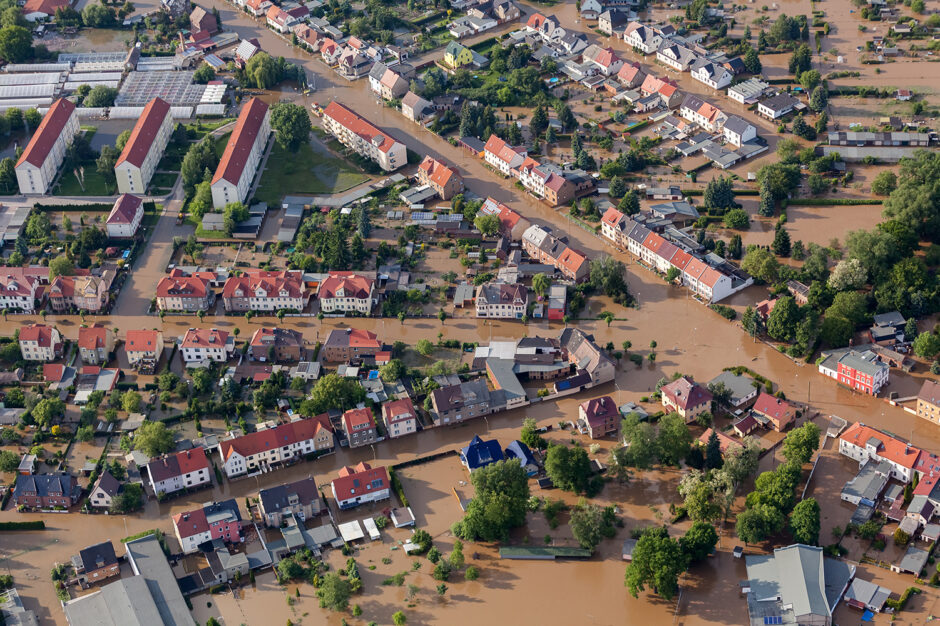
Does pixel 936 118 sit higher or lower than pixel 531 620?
higher

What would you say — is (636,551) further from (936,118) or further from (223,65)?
(223,65)

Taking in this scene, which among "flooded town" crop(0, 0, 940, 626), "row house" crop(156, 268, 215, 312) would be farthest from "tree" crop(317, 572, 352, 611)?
"row house" crop(156, 268, 215, 312)

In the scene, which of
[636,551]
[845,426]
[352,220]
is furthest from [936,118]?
[636,551]

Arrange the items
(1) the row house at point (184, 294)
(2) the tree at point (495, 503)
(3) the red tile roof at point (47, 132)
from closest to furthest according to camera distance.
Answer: (2) the tree at point (495, 503) → (1) the row house at point (184, 294) → (3) the red tile roof at point (47, 132)

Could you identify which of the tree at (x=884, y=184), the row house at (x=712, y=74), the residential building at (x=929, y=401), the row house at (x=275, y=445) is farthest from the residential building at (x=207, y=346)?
the row house at (x=712, y=74)

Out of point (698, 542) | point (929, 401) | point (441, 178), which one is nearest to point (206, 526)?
point (698, 542)

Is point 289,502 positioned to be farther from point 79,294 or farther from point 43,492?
point 79,294

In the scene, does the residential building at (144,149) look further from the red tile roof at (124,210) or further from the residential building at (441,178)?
the residential building at (441,178)
